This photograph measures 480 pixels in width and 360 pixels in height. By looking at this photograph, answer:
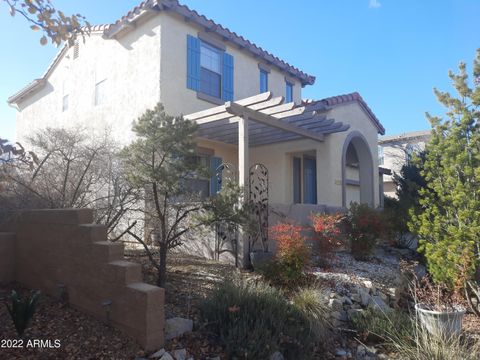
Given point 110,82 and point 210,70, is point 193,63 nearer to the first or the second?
point 210,70

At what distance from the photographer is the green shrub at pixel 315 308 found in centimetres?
519

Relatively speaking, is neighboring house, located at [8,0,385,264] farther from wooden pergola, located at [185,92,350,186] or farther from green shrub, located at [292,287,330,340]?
green shrub, located at [292,287,330,340]

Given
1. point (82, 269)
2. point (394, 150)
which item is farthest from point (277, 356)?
point (394, 150)

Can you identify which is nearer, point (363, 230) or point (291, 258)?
point (291, 258)

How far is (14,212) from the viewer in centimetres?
624

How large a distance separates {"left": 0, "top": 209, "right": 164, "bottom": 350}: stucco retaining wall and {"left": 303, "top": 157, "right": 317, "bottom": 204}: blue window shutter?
9.40 meters

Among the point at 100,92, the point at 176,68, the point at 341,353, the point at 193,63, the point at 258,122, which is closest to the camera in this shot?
the point at 341,353

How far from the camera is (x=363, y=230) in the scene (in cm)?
920

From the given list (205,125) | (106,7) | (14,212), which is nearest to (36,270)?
(14,212)

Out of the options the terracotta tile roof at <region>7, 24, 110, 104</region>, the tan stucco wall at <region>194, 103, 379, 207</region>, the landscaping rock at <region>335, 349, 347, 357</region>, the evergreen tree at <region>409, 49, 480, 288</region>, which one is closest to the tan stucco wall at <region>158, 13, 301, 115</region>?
the tan stucco wall at <region>194, 103, 379, 207</region>

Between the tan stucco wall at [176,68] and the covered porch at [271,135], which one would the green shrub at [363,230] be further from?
the tan stucco wall at [176,68]

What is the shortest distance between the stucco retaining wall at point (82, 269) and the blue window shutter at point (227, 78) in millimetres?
7478

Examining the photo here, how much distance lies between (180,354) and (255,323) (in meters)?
0.95

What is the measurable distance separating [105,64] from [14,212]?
7.58 metres
